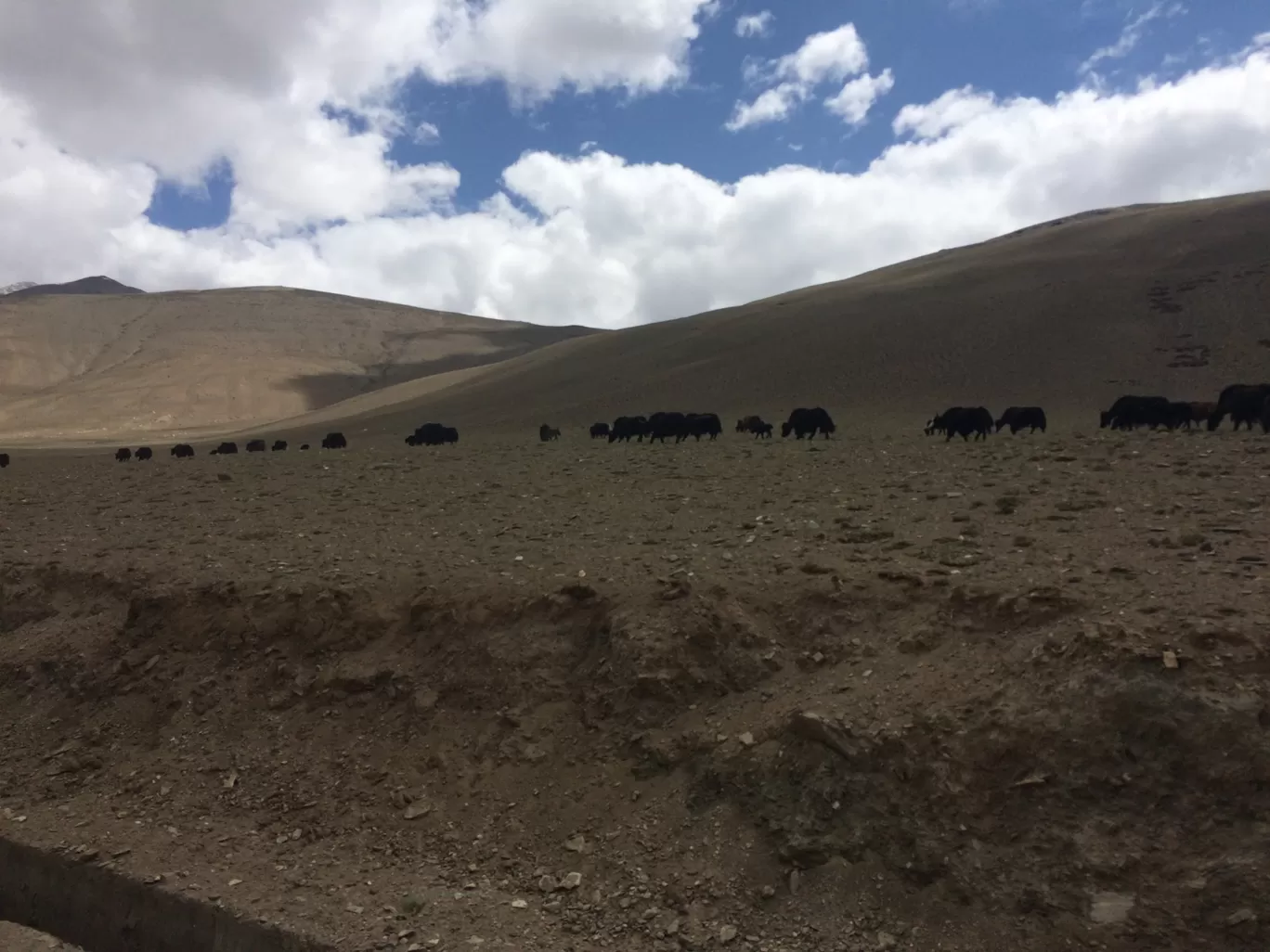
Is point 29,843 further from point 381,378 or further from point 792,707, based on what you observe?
point 381,378

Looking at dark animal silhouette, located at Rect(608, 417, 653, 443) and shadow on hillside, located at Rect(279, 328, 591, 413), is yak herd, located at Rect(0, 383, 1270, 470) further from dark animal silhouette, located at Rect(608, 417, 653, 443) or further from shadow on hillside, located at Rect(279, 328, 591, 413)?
shadow on hillside, located at Rect(279, 328, 591, 413)

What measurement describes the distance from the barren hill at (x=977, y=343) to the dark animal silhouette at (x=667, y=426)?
1010 centimetres

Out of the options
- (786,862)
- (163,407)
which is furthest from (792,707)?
(163,407)

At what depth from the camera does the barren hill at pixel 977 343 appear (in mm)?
36875

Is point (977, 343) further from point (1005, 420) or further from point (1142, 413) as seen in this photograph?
point (1142, 413)

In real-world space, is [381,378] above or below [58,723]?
above

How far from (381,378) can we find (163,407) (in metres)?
30.5

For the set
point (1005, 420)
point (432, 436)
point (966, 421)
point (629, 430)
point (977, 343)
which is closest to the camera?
point (966, 421)

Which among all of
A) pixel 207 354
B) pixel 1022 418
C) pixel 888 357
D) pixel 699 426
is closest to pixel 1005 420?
pixel 1022 418

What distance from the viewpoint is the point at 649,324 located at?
249 feet

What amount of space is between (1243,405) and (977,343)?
2313 cm

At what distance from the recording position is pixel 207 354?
11181cm

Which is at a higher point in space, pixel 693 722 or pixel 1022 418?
pixel 1022 418

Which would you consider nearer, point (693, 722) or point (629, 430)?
point (693, 722)
